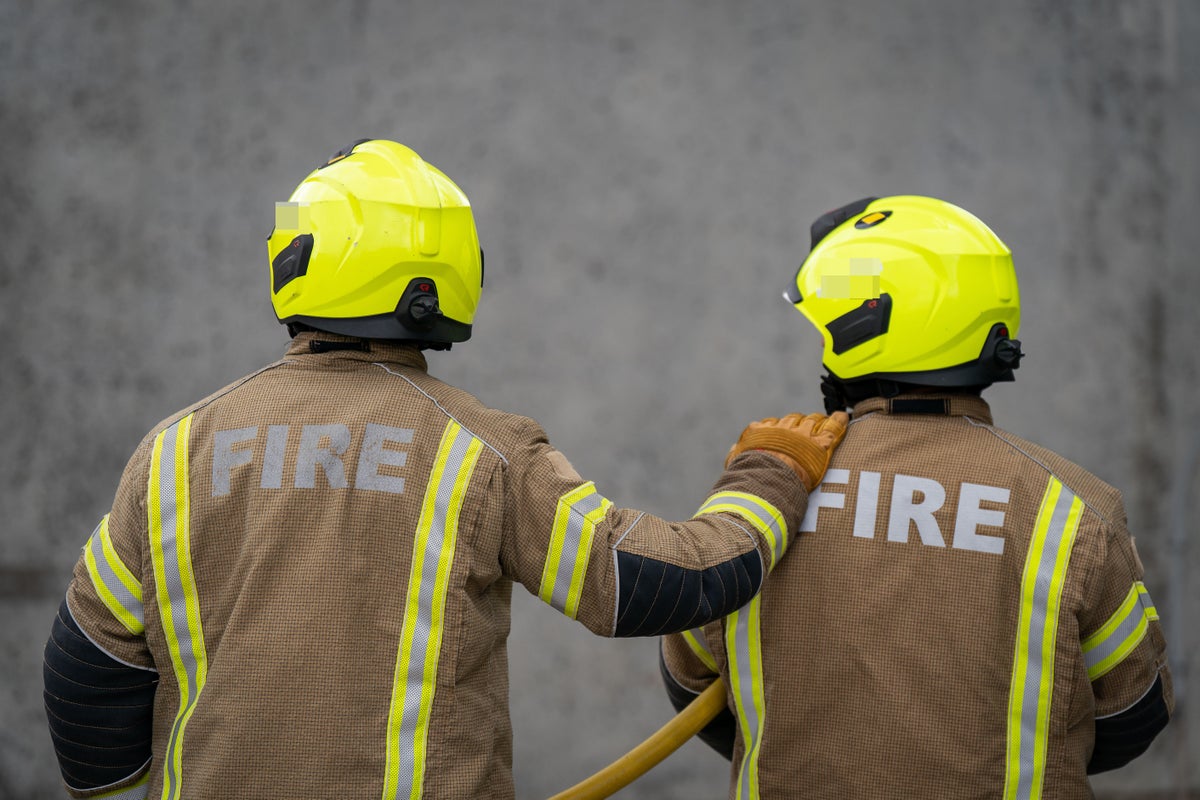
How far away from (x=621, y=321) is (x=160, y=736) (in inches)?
114

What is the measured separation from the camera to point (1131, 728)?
225 cm

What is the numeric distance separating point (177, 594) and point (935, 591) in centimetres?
136

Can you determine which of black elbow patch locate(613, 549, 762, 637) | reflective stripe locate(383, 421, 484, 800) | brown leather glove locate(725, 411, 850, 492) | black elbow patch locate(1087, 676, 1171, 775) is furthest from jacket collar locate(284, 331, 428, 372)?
black elbow patch locate(1087, 676, 1171, 775)

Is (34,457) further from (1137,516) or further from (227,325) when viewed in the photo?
(1137,516)

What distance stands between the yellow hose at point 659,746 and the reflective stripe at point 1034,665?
0.58 meters

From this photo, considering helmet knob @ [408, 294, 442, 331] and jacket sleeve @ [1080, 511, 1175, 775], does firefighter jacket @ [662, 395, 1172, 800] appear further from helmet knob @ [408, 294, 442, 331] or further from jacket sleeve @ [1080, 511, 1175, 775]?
helmet knob @ [408, 294, 442, 331]

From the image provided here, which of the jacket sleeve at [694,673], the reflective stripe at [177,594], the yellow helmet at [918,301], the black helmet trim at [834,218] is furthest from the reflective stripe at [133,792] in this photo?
the black helmet trim at [834,218]

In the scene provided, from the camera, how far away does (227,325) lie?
4.61m

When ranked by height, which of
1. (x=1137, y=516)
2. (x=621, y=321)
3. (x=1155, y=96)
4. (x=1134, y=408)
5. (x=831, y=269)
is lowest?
(x=1137, y=516)

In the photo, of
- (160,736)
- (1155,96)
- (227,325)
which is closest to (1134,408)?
(1155,96)

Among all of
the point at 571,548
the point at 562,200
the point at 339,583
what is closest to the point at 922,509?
the point at 571,548

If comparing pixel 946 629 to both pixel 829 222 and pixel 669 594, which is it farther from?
pixel 829 222

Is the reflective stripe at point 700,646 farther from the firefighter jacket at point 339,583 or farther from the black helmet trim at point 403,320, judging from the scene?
the black helmet trim at point 403,320

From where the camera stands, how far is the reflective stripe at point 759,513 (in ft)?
6.81
